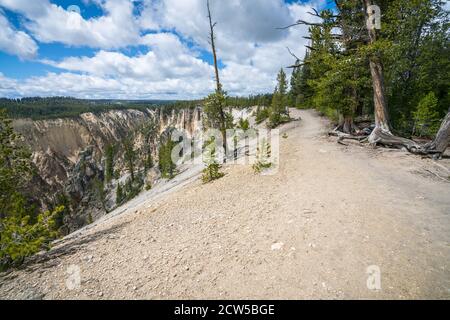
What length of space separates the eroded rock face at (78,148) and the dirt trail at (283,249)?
64.3m

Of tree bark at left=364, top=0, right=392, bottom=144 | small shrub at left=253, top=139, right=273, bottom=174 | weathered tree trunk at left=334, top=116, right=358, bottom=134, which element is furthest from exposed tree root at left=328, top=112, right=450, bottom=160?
small shrub at left=253, top=139, right=273, bottom=174

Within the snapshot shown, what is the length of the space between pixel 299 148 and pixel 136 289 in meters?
13.8

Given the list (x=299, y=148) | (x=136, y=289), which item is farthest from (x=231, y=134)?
(x=136, y=289)

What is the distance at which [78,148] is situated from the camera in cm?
14112

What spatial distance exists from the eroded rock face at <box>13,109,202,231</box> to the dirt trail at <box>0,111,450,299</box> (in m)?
64.3

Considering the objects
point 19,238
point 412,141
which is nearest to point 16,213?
point 19,238

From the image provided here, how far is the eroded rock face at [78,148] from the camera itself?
86081 mm

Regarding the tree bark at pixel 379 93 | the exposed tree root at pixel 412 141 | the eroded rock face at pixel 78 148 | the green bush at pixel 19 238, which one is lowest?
the eroded rock face at pixel 78 148

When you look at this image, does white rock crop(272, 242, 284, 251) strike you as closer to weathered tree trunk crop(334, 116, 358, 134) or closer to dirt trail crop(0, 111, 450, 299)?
dirt trail crop(0, 111, 450, 299)

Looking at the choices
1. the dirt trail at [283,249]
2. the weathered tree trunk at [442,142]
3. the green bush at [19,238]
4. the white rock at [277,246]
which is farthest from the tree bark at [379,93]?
the green bush at [19,238]

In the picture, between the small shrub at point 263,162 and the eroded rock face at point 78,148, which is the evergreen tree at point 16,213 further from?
the eroded rock face at point 78,148

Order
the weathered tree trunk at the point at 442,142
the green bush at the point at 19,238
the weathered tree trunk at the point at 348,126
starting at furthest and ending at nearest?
the weathered tree trunk at the point at 348,126, the weathered tree trunk at the point at 442,142, the green bush at the point at 19,238

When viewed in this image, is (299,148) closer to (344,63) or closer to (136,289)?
(344,63)

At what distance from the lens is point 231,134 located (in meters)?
28.5
